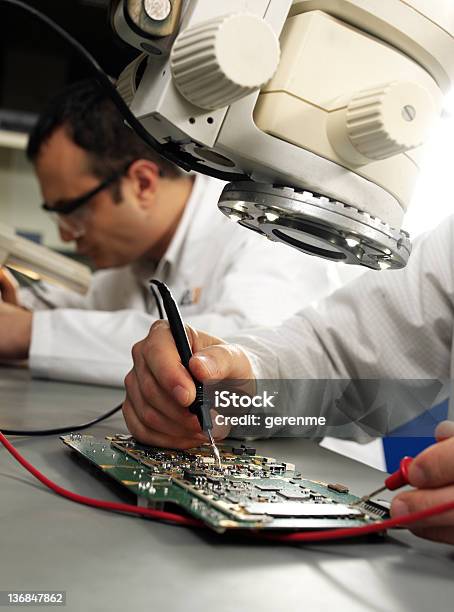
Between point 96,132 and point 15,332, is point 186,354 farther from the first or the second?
point 96,132

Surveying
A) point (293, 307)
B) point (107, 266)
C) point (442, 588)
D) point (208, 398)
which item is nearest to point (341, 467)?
point (208, 398)

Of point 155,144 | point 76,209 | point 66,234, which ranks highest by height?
point 155,144

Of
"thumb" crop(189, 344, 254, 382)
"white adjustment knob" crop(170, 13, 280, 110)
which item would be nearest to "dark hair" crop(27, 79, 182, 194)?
"thumb" crop(189, 344, 254, 382)

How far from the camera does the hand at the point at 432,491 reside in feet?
1.55

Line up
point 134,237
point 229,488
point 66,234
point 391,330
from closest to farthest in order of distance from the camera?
point 229,488, point 391,330, point 134,237, point 66,234

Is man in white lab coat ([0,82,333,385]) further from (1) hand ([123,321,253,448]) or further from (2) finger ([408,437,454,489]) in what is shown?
(2) finger ([408,437,454,489])

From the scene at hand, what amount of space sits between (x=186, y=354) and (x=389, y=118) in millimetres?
326

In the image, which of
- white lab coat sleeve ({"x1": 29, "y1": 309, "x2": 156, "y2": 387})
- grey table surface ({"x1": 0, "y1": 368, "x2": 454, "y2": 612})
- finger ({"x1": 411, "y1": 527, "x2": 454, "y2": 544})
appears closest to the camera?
grey table surface ({"x1": 0, "y1": 368, "x2": 454, "y2": 612})

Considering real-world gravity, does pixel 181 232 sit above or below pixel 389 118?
below

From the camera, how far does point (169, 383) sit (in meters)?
0.71

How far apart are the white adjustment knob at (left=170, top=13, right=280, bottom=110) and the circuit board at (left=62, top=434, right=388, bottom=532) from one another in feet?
0.92

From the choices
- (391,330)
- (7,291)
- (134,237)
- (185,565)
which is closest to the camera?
(185,565)

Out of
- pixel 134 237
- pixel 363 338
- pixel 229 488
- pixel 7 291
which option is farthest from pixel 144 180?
pixel 229 488

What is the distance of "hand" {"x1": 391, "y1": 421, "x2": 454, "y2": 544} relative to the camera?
472mm
